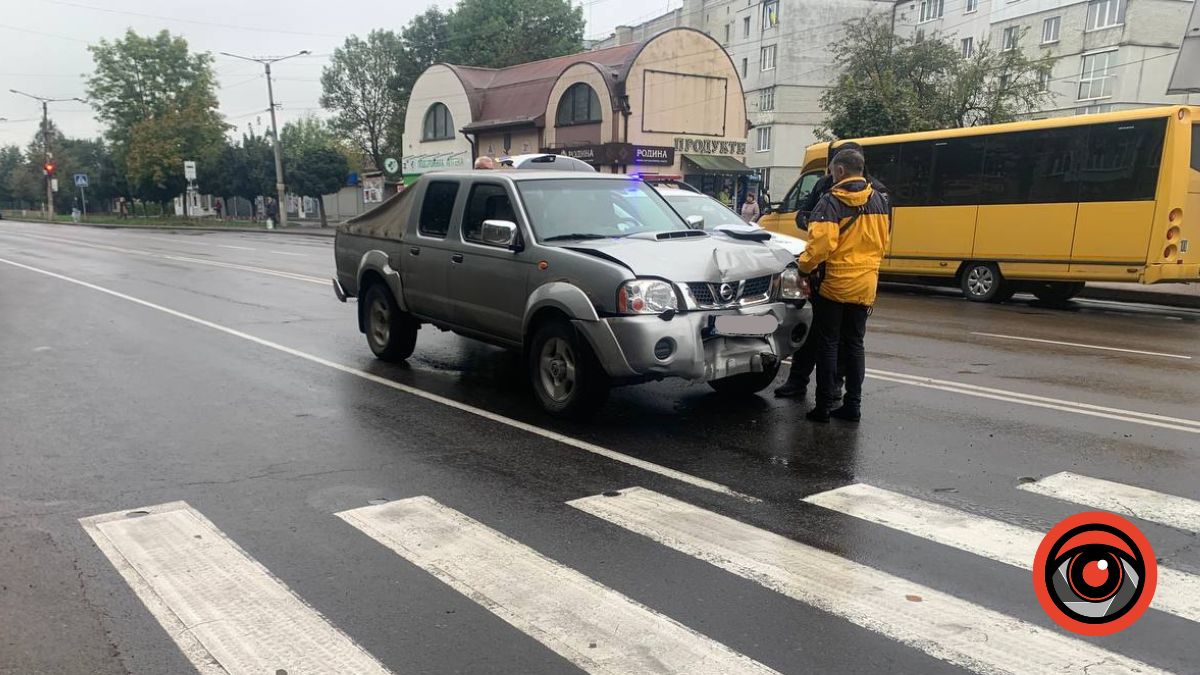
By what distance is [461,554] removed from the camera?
4.04 m

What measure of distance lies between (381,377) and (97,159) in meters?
97.5

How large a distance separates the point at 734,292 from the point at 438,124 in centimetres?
4365

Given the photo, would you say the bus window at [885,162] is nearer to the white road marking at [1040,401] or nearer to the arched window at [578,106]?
the white road marking at [1040,401]

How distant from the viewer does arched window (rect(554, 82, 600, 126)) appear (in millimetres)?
37562

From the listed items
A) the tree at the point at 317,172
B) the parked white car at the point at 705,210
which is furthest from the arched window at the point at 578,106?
the parked white car at the point at 705,210

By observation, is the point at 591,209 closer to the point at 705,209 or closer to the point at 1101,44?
the point at 705,209

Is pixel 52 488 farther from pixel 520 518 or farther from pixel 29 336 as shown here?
pixel 29 336

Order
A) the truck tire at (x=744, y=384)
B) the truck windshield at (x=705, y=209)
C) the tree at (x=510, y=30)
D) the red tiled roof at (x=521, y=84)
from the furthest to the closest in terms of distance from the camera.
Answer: the tree at (x=510, y=30), the red tiled roof at (x=521, y=84), the truck windshield at (x=705, y=209), the truck tire at (x=744, y=384)

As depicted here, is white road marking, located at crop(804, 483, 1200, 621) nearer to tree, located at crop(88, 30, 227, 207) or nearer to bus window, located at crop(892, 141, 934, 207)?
bus window, located at crop(892, 141, 934, 207)

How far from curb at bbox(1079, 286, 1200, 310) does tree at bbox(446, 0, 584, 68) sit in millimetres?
47708

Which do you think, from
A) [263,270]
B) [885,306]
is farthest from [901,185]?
[263,270]

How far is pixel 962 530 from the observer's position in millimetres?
4324

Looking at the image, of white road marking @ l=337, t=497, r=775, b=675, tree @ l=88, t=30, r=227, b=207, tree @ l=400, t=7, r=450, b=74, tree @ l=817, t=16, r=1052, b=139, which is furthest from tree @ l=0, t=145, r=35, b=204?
white road marking @ l=337, t=497, r=775, b=675

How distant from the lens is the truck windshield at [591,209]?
6.88 metres
